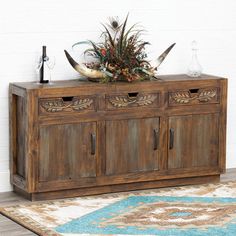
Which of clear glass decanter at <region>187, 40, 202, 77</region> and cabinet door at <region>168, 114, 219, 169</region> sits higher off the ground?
clear glass decanter at <region>187, 40, 202, 77</region>

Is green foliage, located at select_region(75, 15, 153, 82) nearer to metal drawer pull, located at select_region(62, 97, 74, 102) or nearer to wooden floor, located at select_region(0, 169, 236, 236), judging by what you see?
metal drawer pull, located at select_region(62, 97, 74, 102)

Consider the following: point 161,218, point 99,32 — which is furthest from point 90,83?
point 161,218

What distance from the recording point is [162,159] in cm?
665

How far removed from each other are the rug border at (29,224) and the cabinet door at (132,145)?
0.90 metres

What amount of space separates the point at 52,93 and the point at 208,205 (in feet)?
4.35

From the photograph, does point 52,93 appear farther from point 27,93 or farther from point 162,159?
point 162,159

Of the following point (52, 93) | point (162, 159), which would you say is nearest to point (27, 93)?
point (52, 93)

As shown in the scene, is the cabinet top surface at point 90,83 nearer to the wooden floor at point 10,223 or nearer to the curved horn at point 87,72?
the curved horn at point 87,72

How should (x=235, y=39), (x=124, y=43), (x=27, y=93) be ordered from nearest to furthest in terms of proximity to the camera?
(x=27, y=93) < (x=124, y=43) < (x=235, y=39)

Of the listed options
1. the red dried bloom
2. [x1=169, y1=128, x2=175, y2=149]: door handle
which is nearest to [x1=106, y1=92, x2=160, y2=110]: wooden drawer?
[x1=169, y1=128, x2=175, y2=149]: door handle

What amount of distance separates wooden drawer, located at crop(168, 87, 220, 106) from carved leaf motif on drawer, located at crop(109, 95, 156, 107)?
0.54 ft

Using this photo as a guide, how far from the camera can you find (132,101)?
6.47 metres

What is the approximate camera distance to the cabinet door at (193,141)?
666cm

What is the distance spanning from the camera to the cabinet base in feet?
20.7
